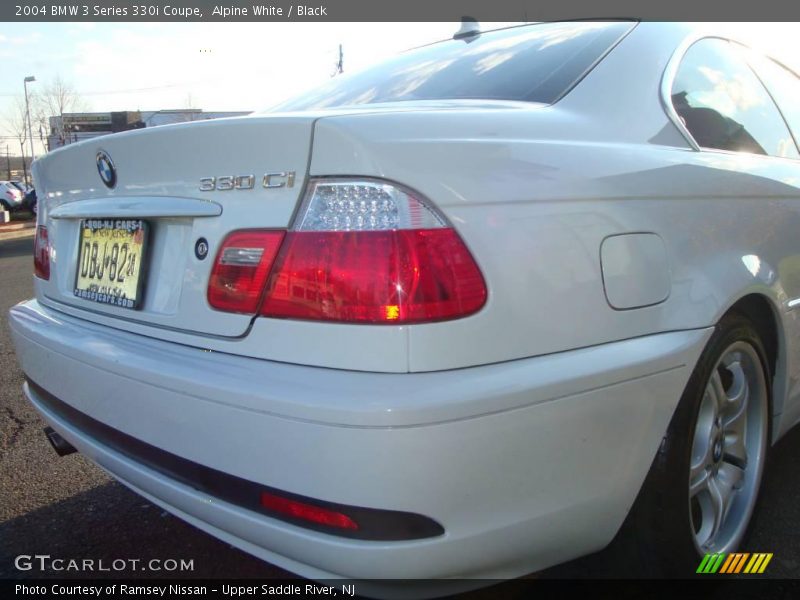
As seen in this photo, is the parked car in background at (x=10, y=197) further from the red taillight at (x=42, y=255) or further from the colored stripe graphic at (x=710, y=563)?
the colored stripe graphic at (x=710, y=563)

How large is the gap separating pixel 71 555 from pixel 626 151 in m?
2.15

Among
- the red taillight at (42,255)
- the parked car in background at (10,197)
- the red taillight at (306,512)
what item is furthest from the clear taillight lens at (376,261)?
the parked car in background at (10,197)

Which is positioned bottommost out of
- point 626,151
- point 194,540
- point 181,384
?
point 194,540

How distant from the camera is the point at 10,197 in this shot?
28844 mm

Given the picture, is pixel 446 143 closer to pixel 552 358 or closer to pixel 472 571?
pixel 552 358

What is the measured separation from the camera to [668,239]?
5.89 ft

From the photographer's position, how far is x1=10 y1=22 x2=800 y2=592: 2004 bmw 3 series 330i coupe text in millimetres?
1404

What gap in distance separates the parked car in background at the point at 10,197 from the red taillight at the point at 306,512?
3127 cm

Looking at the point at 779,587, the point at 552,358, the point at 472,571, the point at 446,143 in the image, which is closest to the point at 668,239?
the point at 552,358

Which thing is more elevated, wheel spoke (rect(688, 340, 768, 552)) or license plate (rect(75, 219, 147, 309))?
license plate (rect(75, 219, 147, 309))

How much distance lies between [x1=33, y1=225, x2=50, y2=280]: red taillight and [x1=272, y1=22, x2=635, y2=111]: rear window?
979 millimetres

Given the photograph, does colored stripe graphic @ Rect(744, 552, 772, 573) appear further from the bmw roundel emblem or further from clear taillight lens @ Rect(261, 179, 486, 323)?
the bmw roundel emblem

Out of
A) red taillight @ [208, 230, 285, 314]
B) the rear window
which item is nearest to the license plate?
red taillight @ [208, 230, 285, 314]

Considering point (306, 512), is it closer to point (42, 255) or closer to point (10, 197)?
Result: point (42, 255)
